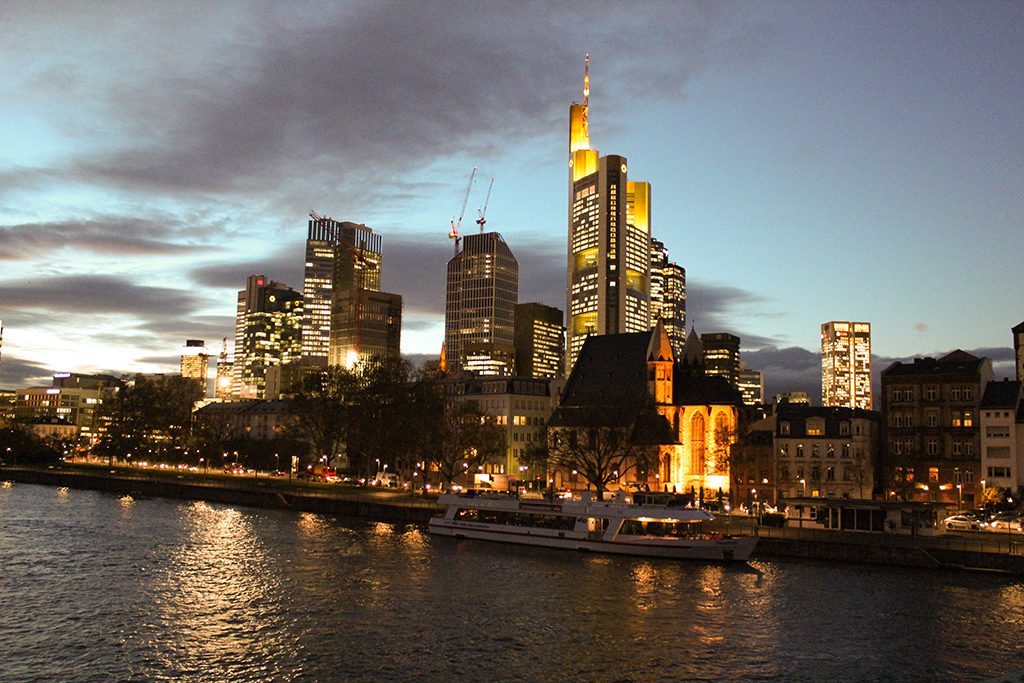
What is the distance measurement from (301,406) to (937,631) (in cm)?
13920

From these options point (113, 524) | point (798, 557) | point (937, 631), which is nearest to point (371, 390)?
point (113, 524)

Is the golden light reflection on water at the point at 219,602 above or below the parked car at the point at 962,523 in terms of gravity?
below

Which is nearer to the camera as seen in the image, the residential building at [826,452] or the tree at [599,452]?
the residential building at [826,452]

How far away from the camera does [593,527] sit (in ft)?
287

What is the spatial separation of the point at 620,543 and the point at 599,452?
41054mm

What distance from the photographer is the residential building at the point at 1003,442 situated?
110 meters

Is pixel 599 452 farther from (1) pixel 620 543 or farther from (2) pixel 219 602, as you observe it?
(2) pixel 219 602

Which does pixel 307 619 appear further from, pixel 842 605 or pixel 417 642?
pixel 842 605

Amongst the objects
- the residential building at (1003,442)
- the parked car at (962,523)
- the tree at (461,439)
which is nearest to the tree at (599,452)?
the tree at (461,439)

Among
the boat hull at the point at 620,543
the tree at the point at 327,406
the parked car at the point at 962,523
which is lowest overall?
the boat hull at the point at 620,543

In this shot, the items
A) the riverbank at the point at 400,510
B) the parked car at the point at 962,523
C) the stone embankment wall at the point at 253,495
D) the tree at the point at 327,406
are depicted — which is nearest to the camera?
the riverbank at the point at 400,510

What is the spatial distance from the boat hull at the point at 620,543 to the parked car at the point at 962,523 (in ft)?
77.5

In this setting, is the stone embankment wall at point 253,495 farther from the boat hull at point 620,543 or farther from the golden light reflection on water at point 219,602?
the golden light reflection on water at point 219,602

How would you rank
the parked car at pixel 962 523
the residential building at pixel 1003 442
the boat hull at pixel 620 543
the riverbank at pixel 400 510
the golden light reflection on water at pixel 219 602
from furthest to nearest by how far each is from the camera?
the residential building at pixel 1003 442 < the parked car at pixel 962 523 < the boat hull at pixel 620 543 < the riverbank at pixel 400 510 < the golden light reflection on water at pixel 219 602
